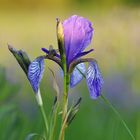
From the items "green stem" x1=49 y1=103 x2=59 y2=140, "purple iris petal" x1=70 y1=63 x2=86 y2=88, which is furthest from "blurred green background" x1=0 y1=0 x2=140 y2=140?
"green stem" x1=49 y1=103 x2=59 y2=140

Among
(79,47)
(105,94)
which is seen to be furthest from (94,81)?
(105,94)

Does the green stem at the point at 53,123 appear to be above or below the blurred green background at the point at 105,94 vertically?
above

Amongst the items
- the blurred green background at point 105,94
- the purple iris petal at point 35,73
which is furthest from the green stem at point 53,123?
the blurred green background at point 105,94

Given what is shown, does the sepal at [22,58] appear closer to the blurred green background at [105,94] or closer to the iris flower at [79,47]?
the iris flower at [79,47]

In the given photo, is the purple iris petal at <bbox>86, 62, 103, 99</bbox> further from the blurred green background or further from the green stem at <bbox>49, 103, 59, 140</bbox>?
the blurred green background

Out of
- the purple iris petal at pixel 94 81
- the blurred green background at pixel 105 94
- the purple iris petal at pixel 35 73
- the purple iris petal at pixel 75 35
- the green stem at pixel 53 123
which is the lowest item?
the blurred green background at pixel 105 94

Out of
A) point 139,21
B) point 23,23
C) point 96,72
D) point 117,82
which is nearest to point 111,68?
point 117,82

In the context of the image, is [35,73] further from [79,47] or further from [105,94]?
[105,94]

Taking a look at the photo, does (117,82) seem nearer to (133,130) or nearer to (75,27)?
(133,130)
